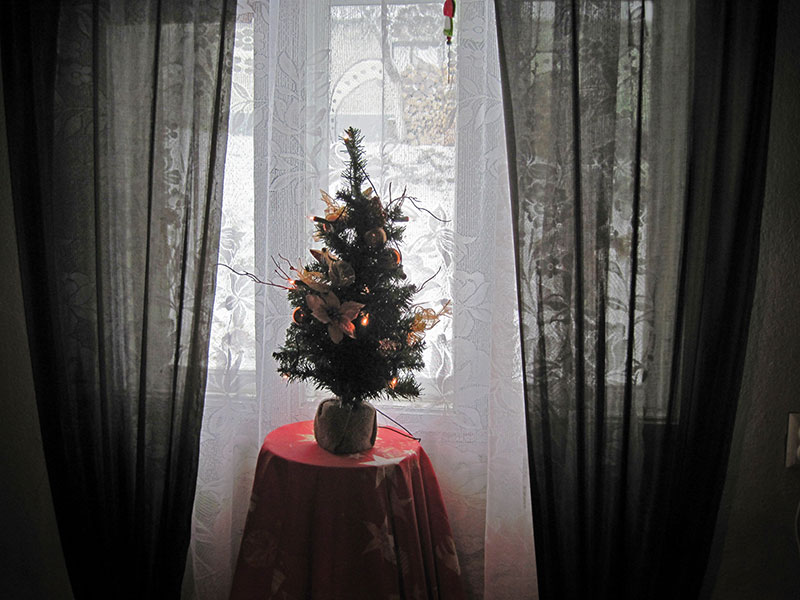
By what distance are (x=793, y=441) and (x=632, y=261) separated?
22.6 inches

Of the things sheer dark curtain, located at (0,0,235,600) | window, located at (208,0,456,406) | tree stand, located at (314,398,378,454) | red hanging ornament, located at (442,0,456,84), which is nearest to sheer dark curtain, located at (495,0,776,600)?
red hanging ornament, located at (442,0,456,84)

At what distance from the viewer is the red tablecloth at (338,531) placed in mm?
1247

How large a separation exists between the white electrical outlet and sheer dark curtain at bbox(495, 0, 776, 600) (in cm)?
19

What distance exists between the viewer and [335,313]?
4.08 ft

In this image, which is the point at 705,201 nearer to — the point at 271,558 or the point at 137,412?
the point at 271,558

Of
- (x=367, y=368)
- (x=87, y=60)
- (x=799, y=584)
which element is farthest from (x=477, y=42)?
(x=799, y=584)

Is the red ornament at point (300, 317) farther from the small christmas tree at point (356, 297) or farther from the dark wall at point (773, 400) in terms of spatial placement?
the dark wall at point (773, 400)

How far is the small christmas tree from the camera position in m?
1.26

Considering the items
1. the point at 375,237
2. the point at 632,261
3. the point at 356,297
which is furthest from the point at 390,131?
the point at 632,261

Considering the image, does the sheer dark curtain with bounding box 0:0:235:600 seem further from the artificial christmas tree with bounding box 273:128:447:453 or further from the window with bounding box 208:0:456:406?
the artificial christmas tree with bounding box 273:128:447:453

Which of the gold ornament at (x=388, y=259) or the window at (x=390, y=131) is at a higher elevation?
the window at (x=390, y=131)

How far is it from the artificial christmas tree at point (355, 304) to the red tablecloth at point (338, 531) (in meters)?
0.12

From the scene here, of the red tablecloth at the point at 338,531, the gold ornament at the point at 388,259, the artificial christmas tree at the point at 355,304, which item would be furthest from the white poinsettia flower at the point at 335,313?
the red tablecloth at the point at 338,531

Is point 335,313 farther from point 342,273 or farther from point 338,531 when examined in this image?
point 338,531
